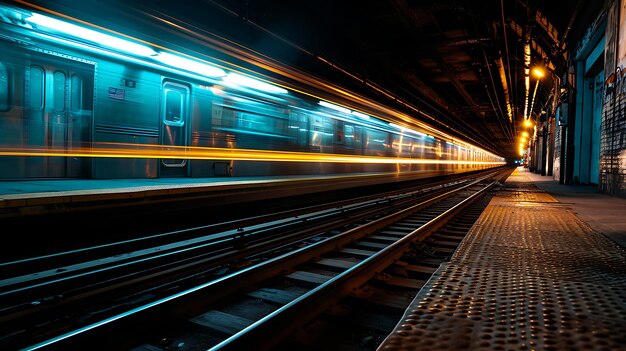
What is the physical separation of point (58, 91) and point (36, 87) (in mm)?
336

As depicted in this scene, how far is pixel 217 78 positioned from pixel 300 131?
8.77 ft

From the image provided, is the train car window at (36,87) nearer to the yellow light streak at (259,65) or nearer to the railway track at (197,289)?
the yellow light streak at (259,65)

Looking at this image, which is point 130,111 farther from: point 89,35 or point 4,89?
point 4,89

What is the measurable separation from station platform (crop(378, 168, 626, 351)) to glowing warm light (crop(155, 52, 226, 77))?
544 cm

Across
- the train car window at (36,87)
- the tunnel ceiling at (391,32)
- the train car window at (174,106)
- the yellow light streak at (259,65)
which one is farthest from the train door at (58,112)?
the tunnel ceiling at (391,32)

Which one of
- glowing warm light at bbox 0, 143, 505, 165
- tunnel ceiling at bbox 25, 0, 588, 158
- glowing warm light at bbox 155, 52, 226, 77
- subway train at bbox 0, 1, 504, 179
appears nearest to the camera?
subway train at bbox 0, 1, 504, 179

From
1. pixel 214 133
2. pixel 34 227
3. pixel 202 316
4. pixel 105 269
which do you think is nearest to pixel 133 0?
pixel 214 133

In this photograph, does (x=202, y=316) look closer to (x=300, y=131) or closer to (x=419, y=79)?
(x=300, y=131)

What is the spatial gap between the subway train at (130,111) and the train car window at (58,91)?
0.01 meters

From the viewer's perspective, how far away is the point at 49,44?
18.1ft

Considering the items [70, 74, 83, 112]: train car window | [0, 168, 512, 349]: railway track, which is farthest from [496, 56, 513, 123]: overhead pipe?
[70, 74, 83, 112]: train car window

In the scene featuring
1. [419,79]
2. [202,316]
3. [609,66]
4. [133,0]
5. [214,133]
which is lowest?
[202,316]

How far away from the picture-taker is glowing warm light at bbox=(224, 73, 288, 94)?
299 inches

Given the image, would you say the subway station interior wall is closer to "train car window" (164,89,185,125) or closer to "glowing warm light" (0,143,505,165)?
"glowing warm light" (0,143,505,165)
